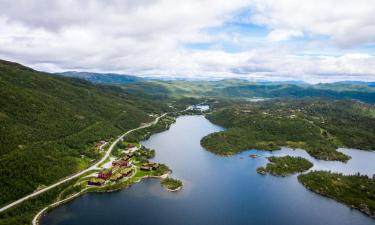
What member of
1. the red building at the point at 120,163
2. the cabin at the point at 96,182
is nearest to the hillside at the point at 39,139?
the cabin at the point at 96,182

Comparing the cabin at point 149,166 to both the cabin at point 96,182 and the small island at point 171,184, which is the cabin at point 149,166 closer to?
the small island at point 171,184

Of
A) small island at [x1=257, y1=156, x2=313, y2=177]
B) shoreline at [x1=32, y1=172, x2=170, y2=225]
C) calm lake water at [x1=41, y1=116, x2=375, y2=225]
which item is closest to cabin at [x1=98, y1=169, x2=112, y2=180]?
shoreline at [x1=32, y1=172, x2=170, y2=225]

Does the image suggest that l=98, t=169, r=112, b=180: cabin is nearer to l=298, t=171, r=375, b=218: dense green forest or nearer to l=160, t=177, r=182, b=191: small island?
l=160, t=177, r=182, b=191: small island

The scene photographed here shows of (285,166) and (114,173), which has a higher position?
(114,173)

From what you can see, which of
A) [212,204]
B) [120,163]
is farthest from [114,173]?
[212,204]

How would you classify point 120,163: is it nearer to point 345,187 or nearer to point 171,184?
point 171,184
